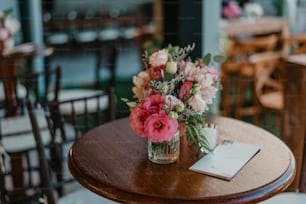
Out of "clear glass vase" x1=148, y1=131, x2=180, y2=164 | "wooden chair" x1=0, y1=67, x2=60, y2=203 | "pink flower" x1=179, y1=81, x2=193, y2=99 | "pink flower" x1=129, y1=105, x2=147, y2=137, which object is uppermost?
"pink flower" x1=179, y1=81, x2=193, y2=99

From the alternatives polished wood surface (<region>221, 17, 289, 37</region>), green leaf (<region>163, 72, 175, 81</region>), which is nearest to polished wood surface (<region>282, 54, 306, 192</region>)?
green leaf (<region>163, 72, 175, 81</region>)

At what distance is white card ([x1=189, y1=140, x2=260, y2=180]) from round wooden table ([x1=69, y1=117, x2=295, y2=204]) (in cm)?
2

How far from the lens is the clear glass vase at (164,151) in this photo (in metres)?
1.49

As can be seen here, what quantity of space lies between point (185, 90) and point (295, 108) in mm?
1192

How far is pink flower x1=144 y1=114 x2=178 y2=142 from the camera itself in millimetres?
1392

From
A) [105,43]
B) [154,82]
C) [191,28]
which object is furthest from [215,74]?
[105,43]

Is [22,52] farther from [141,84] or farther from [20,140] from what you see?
[141,84]

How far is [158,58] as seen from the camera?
1.50m

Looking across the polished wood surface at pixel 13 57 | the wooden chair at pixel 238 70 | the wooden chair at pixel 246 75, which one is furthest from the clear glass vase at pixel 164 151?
the wooden chair at pixel 246 75

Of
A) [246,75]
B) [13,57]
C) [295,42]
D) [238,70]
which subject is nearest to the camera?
[13,57]

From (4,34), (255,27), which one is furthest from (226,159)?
(255,27)

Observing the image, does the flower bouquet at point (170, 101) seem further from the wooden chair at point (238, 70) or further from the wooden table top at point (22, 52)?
the wooden table top at point (22, 52)

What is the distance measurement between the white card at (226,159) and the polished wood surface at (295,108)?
0.79 meters

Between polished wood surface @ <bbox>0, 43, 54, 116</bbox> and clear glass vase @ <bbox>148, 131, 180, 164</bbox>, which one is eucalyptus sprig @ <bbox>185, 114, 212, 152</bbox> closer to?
clear glass vase @ <bbox>148, 131, 180, 164</bbox>
